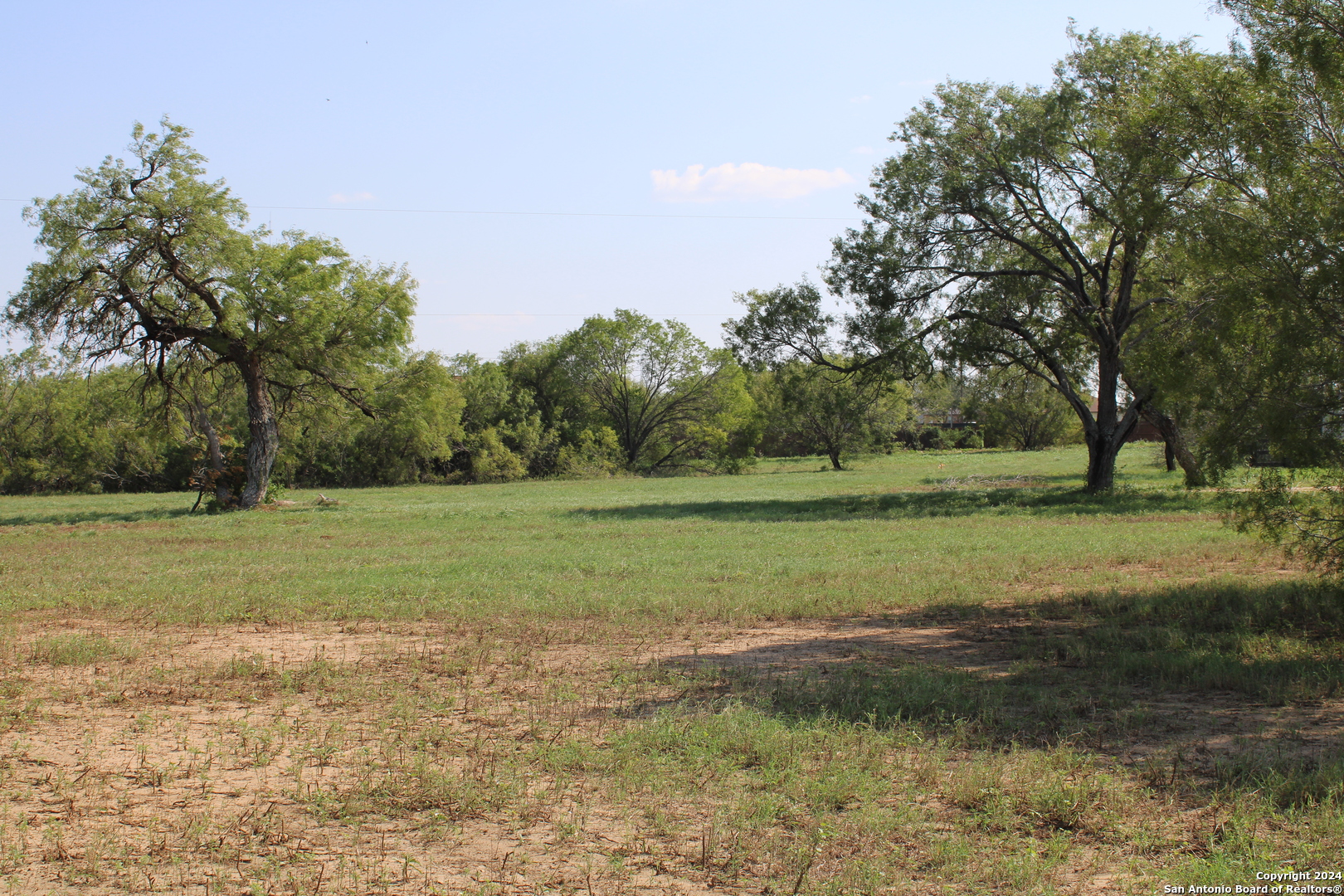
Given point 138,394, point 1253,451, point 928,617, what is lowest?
point 928,617

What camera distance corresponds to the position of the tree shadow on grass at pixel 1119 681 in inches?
240

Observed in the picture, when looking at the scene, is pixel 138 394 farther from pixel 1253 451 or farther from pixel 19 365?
pixel 1253 451

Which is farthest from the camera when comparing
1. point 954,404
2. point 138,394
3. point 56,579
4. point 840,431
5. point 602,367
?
point 954,404

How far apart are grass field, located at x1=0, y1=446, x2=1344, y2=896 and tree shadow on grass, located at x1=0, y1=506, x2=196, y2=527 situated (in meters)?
13.5

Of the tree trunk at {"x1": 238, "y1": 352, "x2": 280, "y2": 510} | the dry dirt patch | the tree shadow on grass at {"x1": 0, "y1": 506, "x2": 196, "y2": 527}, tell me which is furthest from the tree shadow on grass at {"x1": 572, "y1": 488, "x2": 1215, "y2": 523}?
the dry dirt patch

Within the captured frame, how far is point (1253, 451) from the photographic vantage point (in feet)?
30.6

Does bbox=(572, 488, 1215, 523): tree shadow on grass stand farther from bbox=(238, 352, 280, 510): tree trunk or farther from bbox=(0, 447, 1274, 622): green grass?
bbox=(238, 352, 280, 510): tree trunk

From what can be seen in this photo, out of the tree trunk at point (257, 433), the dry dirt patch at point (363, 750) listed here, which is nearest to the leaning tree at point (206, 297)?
the tree trunk at point (257, 433)

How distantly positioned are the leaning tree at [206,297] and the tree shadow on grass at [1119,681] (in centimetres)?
2448

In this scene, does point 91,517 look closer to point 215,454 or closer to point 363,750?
point 215,454

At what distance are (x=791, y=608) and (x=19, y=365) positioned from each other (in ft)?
170

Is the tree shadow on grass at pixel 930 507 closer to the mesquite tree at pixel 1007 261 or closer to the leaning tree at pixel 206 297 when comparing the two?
the mesquite tree at pixel 1007 261

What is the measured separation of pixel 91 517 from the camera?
3011 centimetres

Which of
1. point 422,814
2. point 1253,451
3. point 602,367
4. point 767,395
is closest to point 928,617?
point 1253,451
